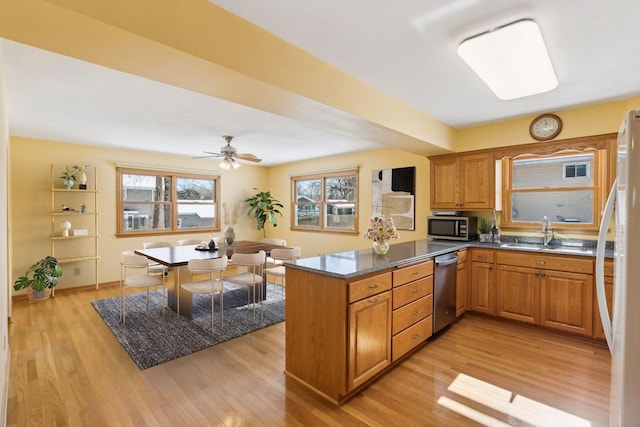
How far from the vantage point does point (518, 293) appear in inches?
138

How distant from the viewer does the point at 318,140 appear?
486cm

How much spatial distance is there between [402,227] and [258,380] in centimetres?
350

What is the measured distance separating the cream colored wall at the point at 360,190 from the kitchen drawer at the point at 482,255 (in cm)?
113

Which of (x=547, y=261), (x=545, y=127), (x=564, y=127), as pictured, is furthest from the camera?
(x=545, y=127)

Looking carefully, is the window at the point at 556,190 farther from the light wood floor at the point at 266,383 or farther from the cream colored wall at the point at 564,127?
the light wood floor at the point at 266,383

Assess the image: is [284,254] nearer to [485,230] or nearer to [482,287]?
[482,287]

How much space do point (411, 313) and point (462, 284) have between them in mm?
1332

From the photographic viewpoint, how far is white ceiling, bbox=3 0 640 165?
5.78 feet

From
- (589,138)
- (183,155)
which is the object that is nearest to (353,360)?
(589,138)

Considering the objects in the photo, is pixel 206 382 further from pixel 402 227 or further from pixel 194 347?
pixel 402 227

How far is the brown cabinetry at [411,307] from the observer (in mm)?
2637

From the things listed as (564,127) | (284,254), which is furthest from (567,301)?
(284,254)

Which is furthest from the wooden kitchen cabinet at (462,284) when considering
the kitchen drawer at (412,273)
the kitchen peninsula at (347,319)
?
the kitchen peninsula at (347,319)

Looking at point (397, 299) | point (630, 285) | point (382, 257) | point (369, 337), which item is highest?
point (630, 285)
